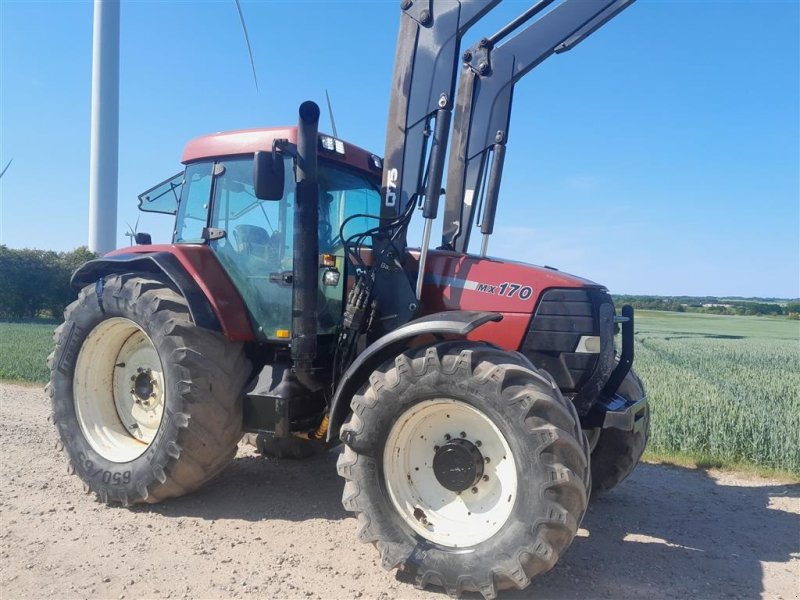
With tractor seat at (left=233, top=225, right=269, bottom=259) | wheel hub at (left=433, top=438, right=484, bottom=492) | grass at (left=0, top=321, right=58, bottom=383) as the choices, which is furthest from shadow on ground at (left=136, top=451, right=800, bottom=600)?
grass at (left=0, top=321, right=58, bottom=383)

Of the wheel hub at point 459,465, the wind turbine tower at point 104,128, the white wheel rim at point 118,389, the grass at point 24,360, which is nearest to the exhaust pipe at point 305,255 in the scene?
the wheel hub at point 459,465

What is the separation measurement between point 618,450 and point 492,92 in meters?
2.93

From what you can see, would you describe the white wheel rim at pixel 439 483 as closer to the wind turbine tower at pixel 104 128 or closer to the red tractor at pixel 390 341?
the red tractor at pixel 390 341

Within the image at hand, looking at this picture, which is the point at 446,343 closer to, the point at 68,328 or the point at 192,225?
the point at 192,225

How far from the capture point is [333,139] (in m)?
4.57

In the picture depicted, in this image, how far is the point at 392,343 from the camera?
12.2 ft

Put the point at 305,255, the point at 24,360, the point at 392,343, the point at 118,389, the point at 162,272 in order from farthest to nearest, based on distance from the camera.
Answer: the point at 24,360 → the point at 118,389 → the point at 162,272 → the point at 305,255 → the point at 392,343

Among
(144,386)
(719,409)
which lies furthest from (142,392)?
(719,409)

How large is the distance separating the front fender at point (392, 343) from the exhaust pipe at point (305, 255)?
0.47 m

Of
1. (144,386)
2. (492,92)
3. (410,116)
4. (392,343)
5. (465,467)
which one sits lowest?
(465,467)

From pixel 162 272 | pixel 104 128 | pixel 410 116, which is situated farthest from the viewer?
pixel 104 128

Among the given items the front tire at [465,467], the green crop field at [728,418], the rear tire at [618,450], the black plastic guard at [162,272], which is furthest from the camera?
the green crop field at [728,418]

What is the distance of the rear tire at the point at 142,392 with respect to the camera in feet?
13.9

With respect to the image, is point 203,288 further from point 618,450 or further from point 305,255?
point 618,450
